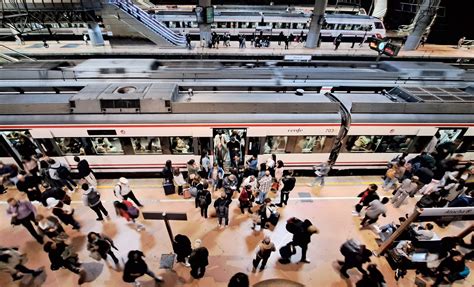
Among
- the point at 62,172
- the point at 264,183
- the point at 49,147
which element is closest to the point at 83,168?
the point at 62,172

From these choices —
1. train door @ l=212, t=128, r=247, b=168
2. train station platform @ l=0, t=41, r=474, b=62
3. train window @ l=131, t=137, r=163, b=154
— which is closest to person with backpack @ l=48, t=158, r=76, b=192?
train window @ l=131, t=137, r=163, b=154

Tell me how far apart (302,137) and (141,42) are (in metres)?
18.7

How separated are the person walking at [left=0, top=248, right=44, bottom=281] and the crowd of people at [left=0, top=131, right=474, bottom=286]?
0.02 metres

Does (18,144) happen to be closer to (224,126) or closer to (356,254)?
(224,126)

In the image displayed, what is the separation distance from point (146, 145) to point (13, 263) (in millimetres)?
4603

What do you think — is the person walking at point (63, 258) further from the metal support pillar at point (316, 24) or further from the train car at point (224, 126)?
the metal support pillar at point (316, 24)

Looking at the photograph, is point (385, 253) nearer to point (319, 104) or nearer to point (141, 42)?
point (319, 104)

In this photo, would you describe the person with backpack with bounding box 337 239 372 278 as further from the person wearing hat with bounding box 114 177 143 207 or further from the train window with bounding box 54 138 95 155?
the train window with bounding box 54 138 95 155

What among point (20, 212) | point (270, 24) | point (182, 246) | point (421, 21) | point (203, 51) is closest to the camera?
point (182, 246)

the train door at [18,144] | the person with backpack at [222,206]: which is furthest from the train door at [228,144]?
the train door at [18,144]

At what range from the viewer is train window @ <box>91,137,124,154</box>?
8.85 m

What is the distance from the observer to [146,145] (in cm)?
905

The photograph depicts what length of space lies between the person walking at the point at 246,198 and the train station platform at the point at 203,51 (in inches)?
690

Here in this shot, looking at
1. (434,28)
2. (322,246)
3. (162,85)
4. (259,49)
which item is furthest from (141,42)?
(434,28)
